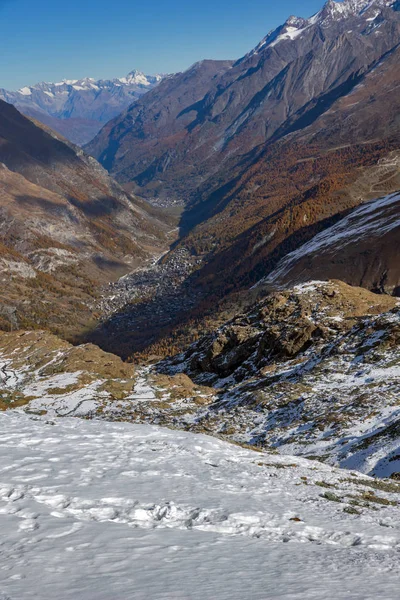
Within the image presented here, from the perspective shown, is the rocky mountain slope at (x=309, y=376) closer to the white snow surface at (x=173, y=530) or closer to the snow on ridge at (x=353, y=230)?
the white snow surface at (x=173, y=530)

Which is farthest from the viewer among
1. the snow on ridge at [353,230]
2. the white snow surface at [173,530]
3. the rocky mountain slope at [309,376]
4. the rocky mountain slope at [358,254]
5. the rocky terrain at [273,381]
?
the snow on ridge at [353,230]

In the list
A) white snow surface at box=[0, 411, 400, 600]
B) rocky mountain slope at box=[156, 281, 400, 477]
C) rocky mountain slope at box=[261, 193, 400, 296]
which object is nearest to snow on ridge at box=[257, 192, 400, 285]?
rocky mountain slope at box=[261, 193, 400, 296]

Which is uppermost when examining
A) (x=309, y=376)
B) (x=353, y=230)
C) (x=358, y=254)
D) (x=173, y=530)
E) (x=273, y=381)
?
(x=353, y=230)

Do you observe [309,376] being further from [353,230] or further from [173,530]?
[353,230]

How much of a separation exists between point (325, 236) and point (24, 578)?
123 metres

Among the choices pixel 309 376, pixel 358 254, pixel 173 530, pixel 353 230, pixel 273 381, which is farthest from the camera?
pixel 353 230

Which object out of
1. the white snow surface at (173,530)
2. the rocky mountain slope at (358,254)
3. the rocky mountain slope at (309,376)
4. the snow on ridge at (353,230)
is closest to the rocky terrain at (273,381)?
the rocky mountain slope at (309,376)

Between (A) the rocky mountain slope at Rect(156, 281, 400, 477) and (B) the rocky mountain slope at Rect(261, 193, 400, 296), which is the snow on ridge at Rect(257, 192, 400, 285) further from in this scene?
(A) the rocky mountain slope at Rect(156, 281, 400, 477)

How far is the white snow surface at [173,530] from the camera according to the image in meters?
7.30

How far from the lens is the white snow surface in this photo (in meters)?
7.30

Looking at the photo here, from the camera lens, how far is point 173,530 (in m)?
10.2

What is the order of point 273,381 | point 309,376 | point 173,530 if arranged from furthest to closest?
point 273,381 → point 309,376 → point 173,530

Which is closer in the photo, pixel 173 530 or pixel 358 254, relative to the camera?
pixel 173 530

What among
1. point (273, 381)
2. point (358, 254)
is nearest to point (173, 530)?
point (273, 381)
